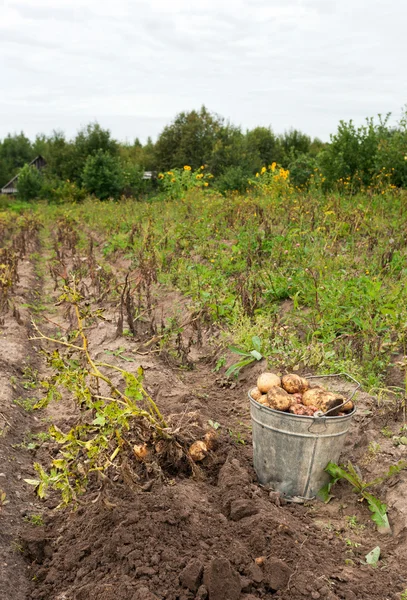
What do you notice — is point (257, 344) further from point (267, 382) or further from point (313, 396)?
point (313, 396)

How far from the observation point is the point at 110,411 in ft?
9.04

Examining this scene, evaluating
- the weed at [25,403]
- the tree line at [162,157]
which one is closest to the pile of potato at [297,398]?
the weed at [25,403]

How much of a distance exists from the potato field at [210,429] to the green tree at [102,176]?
2057 centimetres

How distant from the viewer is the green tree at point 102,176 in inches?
1087

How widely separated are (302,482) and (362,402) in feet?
3.46

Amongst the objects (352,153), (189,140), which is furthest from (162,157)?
(352,153)

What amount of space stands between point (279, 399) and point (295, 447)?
0.94ft

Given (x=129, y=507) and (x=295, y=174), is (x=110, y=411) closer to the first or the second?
(x=129, y=507)

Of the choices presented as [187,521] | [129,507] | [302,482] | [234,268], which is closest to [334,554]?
[302,482]

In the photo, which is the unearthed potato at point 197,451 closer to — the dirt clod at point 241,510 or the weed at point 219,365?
the dirt clod at point 241,510

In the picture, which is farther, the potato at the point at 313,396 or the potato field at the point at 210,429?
the potato at the point at 313,396

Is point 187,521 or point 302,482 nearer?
point 187,521

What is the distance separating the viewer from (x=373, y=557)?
288 cm

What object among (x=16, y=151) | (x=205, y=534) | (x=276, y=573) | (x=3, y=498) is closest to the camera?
(x=276, y=573)
